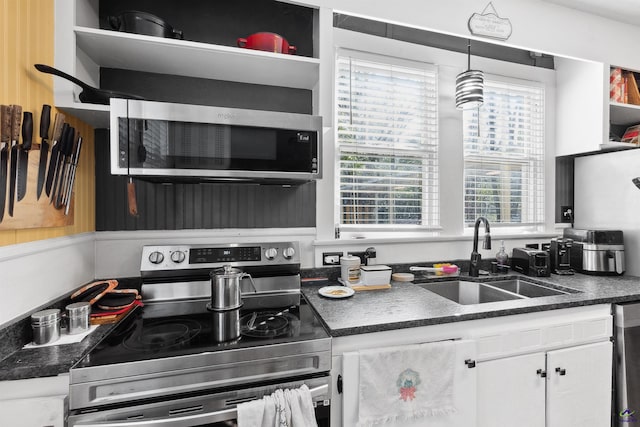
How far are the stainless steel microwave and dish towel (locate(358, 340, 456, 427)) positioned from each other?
2.70 feet

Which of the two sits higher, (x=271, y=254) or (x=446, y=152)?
(x=446, y=152)

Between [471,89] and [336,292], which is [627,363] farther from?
[471,89]

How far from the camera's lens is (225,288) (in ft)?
4.26

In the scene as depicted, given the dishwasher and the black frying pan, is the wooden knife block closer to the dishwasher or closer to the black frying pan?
the black frying pan

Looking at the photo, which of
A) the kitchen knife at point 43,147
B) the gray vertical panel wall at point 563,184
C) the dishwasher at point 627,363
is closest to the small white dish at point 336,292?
the kitchen knife at point 43,147

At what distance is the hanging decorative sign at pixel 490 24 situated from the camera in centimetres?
175

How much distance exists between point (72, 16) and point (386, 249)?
187 centimetres

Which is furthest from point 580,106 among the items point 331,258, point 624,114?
point 331,258

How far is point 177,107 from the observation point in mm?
1230

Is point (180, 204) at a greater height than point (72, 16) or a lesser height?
lesser

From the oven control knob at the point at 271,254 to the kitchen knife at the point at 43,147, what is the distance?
92 centimetres

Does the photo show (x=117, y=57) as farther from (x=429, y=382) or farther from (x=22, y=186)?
(x=429, y=382)

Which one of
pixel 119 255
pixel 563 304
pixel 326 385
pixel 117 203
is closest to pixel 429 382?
pixel 326 385

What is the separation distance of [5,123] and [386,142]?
5.82ft
